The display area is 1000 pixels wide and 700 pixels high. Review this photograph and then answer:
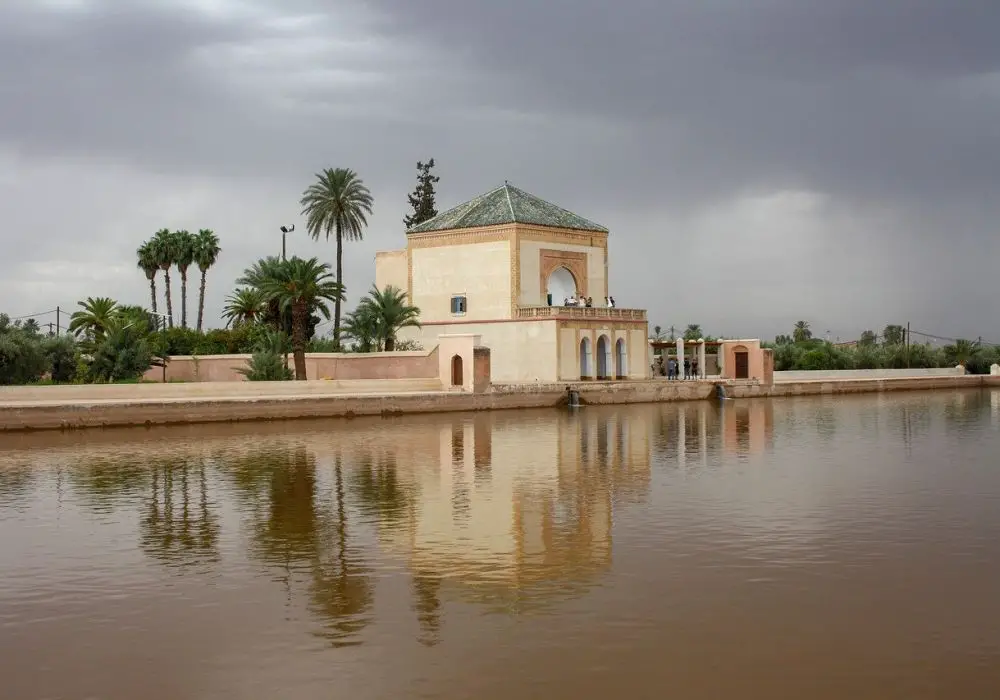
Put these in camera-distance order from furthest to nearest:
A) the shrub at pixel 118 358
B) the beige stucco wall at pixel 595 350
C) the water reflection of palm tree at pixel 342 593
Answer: the beige stucco wall at pixel 595 350 → the shrub at pixel 118 358 → the water reflection of palm tree at pixel 342 593

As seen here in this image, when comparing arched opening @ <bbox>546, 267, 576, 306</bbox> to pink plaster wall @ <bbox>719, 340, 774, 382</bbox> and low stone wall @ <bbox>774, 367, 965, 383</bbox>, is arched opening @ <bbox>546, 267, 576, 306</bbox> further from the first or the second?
low stone wall @ <bbox>774, 367, 965, 383</bbox>

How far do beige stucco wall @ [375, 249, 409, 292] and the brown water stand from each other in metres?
23.3

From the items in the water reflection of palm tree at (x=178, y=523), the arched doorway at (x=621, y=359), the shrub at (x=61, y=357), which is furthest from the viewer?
the arched doorway at (x=621, y=359)

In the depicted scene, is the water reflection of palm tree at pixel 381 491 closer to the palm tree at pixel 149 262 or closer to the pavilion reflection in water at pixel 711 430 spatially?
the pavilion reflection in water at pixel 711 430

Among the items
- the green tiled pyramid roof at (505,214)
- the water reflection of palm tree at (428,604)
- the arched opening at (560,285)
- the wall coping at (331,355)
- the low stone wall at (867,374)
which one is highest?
the green tiled pyramid roof at (505,214)

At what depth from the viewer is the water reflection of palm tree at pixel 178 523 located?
32.8ft

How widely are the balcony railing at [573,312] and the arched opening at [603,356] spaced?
78 cm

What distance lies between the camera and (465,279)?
3900 cm

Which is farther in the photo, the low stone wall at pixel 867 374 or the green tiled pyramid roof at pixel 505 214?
the low stone wall at pixel 867 374

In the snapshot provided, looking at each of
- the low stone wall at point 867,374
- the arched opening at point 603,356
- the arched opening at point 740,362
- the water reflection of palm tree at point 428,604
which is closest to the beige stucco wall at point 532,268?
the arched opening at point 603,356

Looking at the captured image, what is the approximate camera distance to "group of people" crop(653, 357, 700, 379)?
41.2 metres

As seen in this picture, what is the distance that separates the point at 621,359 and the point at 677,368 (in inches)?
184

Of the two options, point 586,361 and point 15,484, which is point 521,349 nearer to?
point 586,361

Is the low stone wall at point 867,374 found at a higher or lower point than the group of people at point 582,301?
lower
